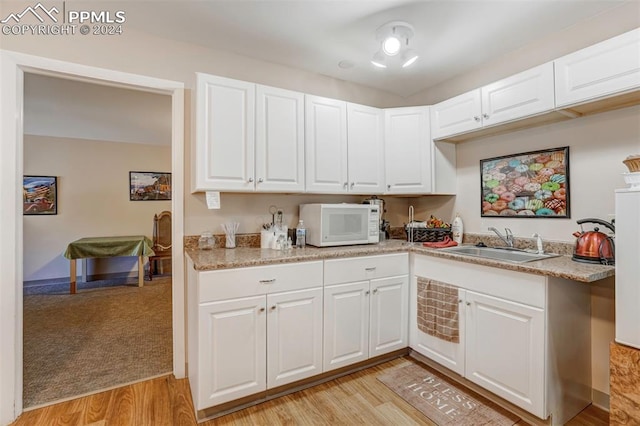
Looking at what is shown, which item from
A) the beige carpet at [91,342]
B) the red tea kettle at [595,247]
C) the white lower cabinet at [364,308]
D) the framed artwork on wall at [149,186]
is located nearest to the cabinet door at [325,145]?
the white lower cabinet at [364,308]

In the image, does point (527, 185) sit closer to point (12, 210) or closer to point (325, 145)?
point (325, 145)

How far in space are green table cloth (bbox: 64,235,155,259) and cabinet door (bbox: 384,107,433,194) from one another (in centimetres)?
399

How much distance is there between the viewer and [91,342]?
2756mm

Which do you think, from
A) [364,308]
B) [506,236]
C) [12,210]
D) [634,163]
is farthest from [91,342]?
[634,163]

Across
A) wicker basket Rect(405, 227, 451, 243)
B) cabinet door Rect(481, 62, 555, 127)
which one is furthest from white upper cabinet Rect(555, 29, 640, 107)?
wicker basket Rect(405, 227, 451, 243)

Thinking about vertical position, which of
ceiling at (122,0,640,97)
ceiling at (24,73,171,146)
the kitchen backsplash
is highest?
ceiling at (24,73,171,146)

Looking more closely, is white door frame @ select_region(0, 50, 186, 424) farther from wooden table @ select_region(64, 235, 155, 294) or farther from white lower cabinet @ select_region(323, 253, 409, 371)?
wooden table @ select_region(64, 235, 155, 294)

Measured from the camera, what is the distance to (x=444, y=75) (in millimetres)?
2754

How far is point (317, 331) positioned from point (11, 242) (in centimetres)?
192

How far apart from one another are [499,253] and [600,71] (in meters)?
1.29

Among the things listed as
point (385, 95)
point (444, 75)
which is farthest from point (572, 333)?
point (385, 95)

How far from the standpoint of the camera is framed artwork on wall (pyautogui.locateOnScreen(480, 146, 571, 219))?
209cm

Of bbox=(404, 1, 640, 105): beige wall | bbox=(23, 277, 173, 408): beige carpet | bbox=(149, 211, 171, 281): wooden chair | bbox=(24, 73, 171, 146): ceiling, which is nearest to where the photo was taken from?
bbox=(404, 1, 640, 105): beige wall

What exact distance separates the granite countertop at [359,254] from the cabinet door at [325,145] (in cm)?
54
